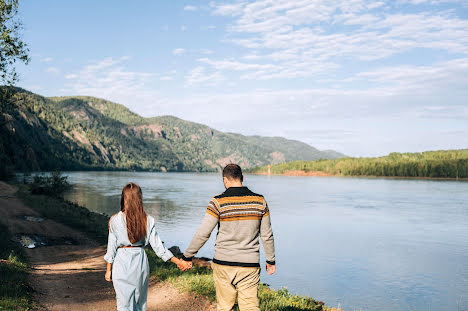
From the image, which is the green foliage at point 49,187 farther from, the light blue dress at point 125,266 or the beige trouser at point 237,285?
the beige trouser at point 237,285

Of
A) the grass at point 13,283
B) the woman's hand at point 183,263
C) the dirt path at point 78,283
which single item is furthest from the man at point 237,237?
the grass at point 13,283

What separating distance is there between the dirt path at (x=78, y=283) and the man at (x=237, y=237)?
4557 millimetres

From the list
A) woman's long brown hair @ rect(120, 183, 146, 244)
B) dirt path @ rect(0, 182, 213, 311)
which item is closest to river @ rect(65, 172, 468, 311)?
dirt path @ rect(0, 182, 213, 311)

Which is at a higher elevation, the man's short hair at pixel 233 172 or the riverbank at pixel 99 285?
the man's short hair at pixel 233 172

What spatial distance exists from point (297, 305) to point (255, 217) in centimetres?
606

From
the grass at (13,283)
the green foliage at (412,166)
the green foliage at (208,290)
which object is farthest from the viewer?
the green foliage at (412,166)

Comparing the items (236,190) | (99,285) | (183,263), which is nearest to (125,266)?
(183,263)

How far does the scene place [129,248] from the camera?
17.8 ft

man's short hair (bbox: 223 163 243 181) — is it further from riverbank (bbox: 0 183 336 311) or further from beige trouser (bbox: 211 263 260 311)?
riverbank (bbox: 0 183 336 311)

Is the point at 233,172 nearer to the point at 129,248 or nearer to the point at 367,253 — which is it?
the point at 129,248

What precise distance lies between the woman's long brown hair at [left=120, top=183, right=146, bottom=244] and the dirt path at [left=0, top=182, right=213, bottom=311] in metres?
4.77

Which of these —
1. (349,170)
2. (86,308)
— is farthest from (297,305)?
(349,170)

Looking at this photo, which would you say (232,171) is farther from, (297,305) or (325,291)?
(325,291)

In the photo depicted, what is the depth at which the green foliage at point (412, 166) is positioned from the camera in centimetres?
14450
